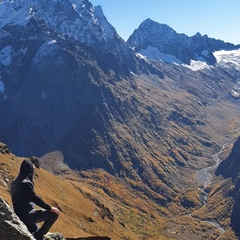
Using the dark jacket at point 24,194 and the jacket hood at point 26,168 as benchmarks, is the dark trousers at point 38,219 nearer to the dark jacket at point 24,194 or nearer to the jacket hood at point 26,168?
the dark jacket at point 24,194

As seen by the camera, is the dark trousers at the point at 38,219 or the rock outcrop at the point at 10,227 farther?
the dark trousers at the point at 38,219

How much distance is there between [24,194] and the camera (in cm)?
2077

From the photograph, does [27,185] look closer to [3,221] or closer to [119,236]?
[3,221]

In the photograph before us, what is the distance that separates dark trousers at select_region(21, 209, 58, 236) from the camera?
21.3 meters

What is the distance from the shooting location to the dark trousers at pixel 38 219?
21328 millimetres

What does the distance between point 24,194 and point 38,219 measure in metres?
1.81

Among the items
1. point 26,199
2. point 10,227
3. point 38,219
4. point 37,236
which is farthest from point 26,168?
point 37,236

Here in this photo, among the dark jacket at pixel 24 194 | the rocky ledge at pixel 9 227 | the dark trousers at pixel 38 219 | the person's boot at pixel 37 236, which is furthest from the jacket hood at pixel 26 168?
the person's boot at pixel 37 236

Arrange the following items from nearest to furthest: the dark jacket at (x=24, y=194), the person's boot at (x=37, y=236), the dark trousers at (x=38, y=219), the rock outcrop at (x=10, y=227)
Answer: the rock outcrop at (x=10, y=227)
the dark jacket at (x=24, y=194)
the dark trousers at (x=38, y=219)
the person's boot at (x=37, y=236)

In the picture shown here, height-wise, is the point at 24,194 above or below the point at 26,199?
above

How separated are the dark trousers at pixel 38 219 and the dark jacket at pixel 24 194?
293 millimetres

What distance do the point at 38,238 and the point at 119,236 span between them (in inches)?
4488

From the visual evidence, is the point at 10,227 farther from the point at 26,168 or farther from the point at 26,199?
the point at 26,168

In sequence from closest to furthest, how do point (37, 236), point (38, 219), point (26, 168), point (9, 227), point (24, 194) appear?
point (9, 227) < point (24, 194) < point (26, 168) < point (38, 219) < point (37, 236)
